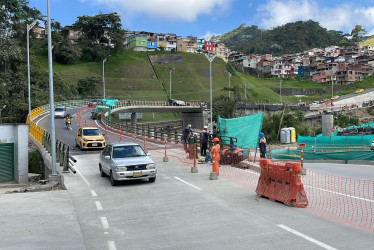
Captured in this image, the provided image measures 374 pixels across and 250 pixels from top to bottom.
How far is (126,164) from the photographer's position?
14.0 metres

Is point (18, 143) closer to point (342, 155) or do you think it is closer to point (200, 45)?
point (342, 155)

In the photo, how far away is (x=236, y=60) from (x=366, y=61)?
191ft

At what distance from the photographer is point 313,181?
14.2m

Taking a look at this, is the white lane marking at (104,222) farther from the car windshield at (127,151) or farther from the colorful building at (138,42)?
the colorful building at (138,42)

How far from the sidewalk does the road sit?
A: 0.98 ft

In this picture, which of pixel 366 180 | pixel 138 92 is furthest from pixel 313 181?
pixel 138 92

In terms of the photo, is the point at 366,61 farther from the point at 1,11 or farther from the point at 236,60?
the point at 1,11

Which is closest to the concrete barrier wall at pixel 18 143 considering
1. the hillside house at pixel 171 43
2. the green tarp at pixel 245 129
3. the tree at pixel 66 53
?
the green tarp at pixel 245 129

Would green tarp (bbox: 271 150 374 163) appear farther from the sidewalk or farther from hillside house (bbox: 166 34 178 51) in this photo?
hillside house (bbox: 166 34 178 51)

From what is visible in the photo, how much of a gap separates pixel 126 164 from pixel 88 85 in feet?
296

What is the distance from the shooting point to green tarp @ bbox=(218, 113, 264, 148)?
2100 centimetres

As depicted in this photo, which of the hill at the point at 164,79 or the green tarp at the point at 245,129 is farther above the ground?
the hill at the point at 164,79

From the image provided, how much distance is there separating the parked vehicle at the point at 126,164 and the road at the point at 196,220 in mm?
427

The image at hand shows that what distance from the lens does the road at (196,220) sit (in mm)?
7277
